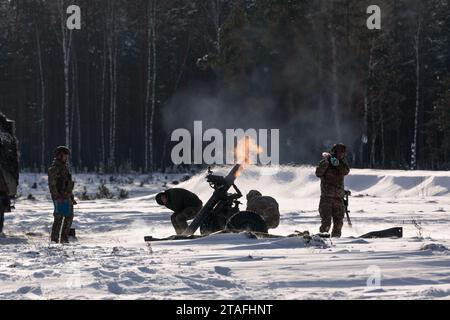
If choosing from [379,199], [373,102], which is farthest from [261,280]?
[373,102]

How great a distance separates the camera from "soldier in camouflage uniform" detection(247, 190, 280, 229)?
45.8 ft

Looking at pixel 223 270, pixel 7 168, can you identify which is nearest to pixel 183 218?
pixel 7 168

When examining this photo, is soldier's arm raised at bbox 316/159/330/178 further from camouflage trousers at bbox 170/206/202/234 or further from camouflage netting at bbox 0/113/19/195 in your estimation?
camouflage netting at bbox 0/113/19/195

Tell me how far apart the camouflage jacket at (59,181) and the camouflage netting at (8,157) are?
2438 millimetres

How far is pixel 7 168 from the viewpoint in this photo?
46.2 ft

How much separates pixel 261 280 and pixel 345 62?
2833 cm

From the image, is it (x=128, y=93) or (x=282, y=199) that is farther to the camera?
(x=128, y=93)

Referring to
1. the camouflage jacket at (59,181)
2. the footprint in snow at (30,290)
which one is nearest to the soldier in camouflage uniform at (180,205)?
the camouflage jacket at (59,181)

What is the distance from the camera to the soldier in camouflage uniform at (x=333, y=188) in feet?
38.3

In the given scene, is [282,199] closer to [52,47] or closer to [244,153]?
[244,153]

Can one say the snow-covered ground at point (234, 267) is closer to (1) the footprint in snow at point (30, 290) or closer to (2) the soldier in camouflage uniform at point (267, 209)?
(1) the footprint in snow at point (30, 290)
